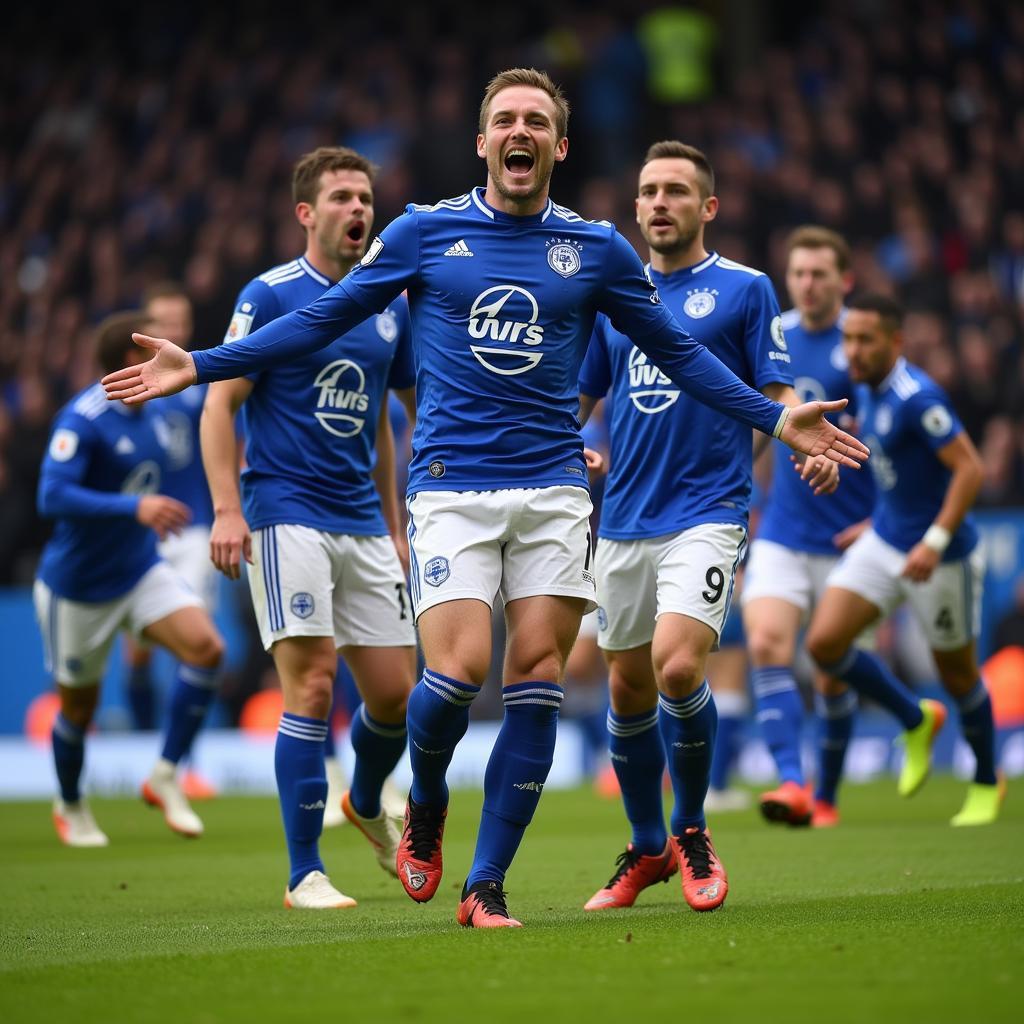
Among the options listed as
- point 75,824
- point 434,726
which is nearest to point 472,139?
point 75,824

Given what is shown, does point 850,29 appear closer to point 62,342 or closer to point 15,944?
point 62,342

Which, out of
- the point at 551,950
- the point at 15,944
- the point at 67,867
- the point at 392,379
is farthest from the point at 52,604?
the point at 551,950

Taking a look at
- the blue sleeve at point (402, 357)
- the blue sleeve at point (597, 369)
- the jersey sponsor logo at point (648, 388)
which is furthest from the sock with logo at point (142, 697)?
the jersey sponsor logo at point (648, 388)

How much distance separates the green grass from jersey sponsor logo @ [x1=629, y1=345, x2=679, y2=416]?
1.74 metres

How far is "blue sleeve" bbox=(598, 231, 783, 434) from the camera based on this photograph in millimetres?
5703

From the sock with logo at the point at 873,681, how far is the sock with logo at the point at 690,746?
343cm

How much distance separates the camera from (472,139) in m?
19.3

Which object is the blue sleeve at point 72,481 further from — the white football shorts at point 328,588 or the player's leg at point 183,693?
the white football shorts at point 328,588

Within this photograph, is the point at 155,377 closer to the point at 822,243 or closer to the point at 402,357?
the point at 402,357

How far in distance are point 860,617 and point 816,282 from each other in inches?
69.4

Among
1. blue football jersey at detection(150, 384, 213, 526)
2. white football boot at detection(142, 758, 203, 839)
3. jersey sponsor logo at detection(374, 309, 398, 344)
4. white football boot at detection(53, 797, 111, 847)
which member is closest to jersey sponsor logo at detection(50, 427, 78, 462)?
blue football jersey at detection(150, 384, 213, 526)

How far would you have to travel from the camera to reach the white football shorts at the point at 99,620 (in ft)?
31.7

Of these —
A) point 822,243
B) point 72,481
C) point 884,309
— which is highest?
point 822,243

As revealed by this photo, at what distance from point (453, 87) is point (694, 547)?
16.0 metres
